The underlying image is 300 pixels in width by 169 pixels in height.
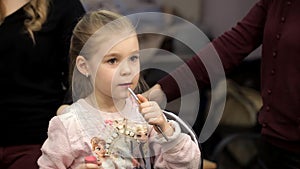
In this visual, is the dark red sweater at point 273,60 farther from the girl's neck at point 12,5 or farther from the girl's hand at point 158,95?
the girl's neck at point 12,5

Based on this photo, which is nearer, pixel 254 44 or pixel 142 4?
pixel 254 44

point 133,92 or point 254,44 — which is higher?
point 133,92

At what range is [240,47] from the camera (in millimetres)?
1721

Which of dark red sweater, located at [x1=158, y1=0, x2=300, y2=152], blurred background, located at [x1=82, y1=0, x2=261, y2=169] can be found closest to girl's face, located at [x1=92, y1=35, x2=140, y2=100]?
dark red sweater, located at [x1=158, y1=0, x2=300, y2=152]

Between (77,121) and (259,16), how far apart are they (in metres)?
0.68

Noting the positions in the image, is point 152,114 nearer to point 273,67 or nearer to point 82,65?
point 82,65

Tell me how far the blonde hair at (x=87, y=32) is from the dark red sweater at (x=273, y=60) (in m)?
0.29

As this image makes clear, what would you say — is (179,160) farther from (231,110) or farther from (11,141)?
(231,110)

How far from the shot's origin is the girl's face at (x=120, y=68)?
122cm

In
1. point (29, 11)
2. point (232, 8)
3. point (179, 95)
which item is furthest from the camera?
point (232, 8)

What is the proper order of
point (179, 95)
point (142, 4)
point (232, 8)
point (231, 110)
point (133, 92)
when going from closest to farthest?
point (133, 92) < point (179, 95) < point (142, 4) < point (231, 110) < point (232, 8)

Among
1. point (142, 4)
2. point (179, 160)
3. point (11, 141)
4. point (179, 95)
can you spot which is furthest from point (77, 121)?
point (142, 4)

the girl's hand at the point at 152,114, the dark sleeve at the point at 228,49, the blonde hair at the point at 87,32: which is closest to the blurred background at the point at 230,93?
the dark sleeve at the point at 228,49

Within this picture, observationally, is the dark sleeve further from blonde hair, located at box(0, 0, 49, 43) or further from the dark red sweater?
blonde hair, located at box(0, 0, 49, 43)
